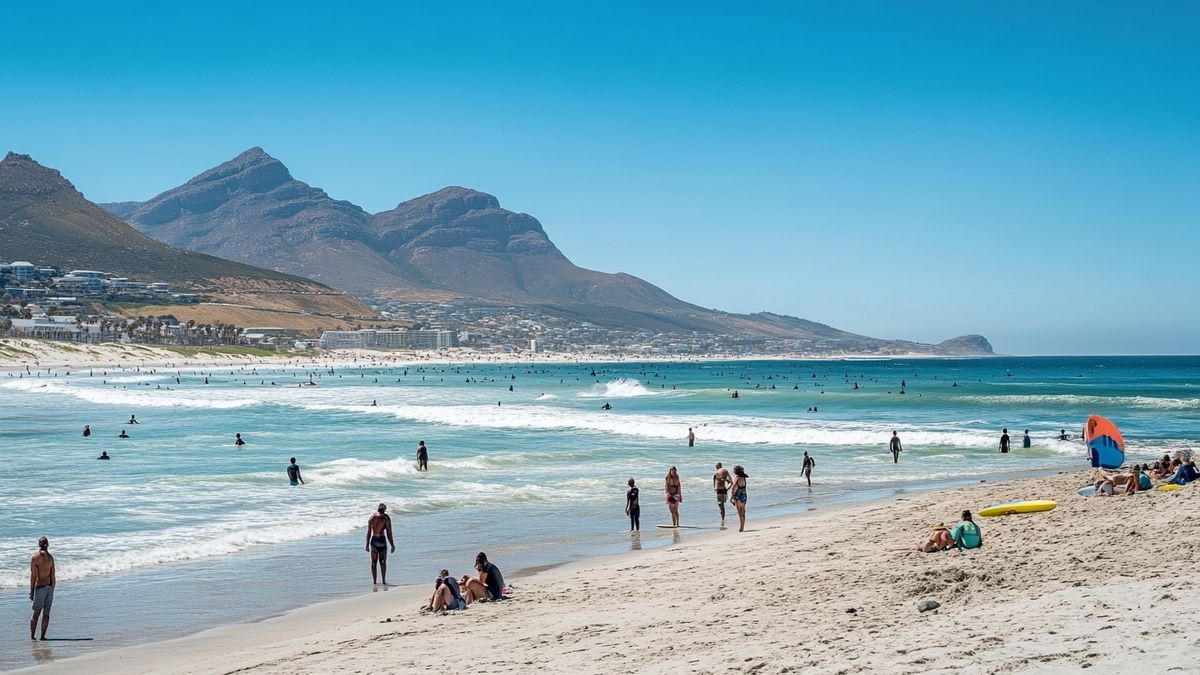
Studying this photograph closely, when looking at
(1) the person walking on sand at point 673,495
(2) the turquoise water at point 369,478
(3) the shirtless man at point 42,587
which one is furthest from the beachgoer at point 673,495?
(3) the shirtless man at point 42,587

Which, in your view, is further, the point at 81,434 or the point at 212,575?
the point at 81,434

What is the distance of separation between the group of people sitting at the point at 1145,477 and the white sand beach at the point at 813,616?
1.50 meters

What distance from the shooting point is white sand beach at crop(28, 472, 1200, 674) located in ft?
26.0

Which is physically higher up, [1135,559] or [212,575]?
[1135,559]

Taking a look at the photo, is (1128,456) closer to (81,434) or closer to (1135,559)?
(1135,559)

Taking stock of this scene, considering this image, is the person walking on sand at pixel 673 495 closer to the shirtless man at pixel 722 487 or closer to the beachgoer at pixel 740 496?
the shirtless man at pixel 722 487

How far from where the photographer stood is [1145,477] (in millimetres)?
17312

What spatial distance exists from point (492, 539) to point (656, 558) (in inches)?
174

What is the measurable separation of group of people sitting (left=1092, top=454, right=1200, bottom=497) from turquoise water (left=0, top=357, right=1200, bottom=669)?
6567 mm

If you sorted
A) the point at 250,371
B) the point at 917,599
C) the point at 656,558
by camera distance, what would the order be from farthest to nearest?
the point at 250,371 < the point at 656,558 < the point at 917,599

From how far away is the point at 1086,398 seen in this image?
7088 cm

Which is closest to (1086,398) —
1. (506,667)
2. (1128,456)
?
(1128,456)

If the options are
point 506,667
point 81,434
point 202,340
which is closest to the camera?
point 506,667

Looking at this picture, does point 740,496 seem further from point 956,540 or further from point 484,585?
point 484,585
